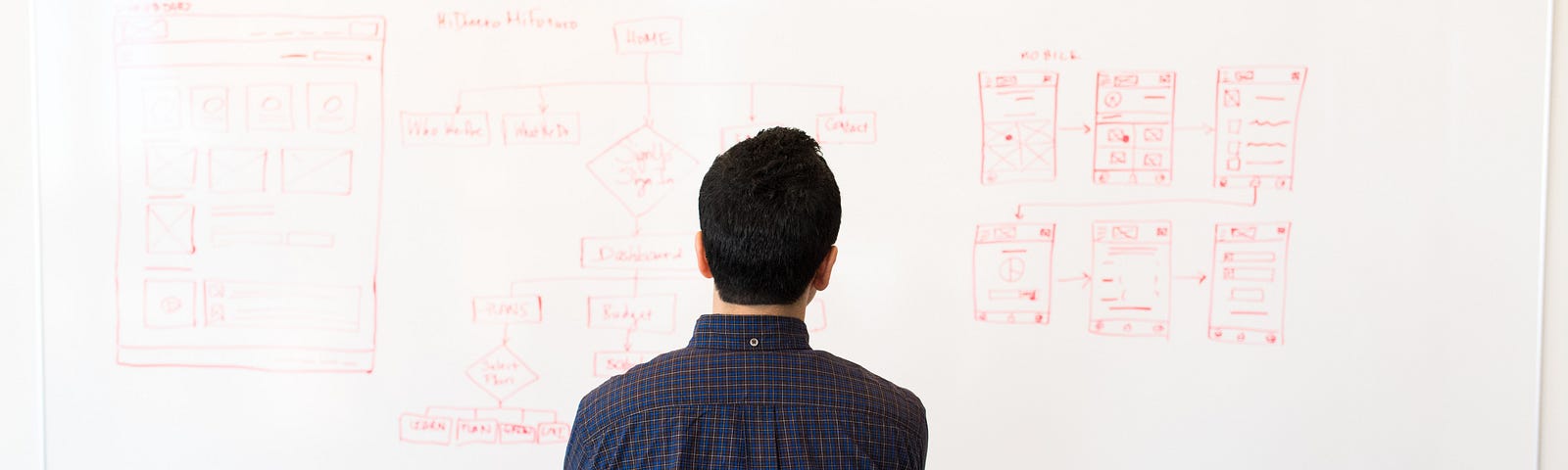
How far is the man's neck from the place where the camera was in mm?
1188

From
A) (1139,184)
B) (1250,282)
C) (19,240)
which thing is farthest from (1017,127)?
(19,240)

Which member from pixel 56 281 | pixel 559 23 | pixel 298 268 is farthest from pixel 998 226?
pixel 56 281

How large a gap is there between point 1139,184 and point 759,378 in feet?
4.10

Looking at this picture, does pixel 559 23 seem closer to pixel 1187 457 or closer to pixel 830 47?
pixel 830 47

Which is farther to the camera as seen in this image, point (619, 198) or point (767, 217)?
point (619, 198)

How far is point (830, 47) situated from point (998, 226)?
0.49 meters

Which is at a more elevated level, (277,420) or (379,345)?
(379,345)

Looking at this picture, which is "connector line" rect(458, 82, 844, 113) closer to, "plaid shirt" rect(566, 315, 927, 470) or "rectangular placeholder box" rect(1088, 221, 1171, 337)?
"rectangular placeholder box" rect(1088, 221, 1171, 337)

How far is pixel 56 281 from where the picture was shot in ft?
7.27

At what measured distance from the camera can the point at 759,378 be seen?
1119mm

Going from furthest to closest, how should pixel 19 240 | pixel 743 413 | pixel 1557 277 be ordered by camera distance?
pixel 19 240, pixel 1557 277, pixel 743 413

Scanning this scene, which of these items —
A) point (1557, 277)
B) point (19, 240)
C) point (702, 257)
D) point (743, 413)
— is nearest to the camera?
point (743, 413)

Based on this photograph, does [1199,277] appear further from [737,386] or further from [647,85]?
[737,386]

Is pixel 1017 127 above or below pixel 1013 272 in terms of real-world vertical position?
above
